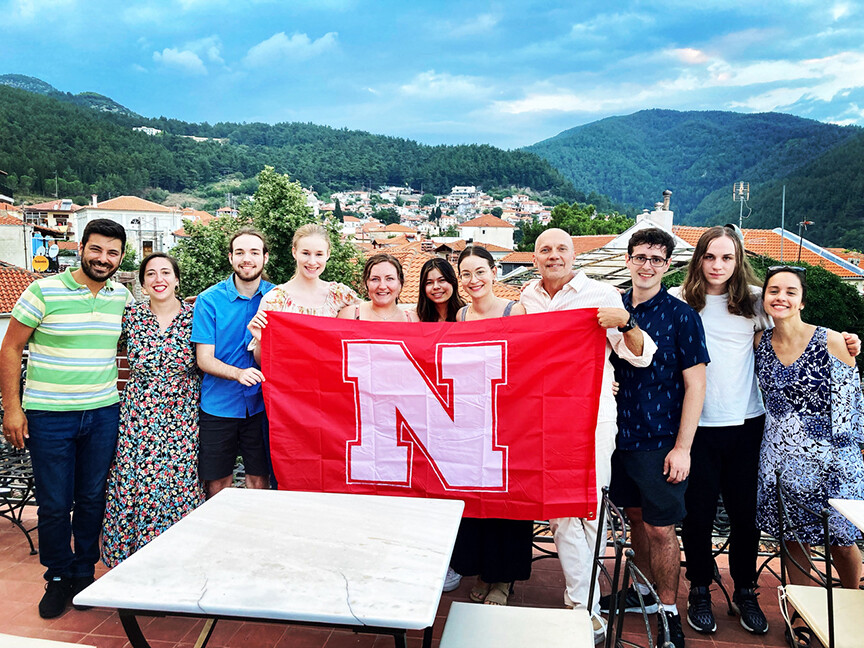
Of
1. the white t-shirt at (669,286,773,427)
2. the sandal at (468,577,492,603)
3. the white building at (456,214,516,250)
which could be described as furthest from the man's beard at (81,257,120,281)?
the white building at (456,214,516,250)

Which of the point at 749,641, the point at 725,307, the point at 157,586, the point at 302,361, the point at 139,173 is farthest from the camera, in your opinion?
the point at 139,173

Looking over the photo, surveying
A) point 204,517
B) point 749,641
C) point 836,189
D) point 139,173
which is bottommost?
point 749,641

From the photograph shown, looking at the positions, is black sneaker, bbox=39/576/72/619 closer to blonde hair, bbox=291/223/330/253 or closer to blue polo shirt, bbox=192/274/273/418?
blue polo shirt, bbox=192/274/273/418

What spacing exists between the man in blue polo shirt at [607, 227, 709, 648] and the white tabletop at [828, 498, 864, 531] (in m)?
0.64

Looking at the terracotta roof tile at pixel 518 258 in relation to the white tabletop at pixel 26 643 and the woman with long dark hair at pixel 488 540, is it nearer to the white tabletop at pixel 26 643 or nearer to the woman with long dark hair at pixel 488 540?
the woman with long dark hair at pixel 488 540

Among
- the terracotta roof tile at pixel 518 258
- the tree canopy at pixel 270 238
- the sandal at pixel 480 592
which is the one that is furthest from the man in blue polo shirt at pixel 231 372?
the terracotta roof tile at pixel 518 258

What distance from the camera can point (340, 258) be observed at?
24578 millimetres

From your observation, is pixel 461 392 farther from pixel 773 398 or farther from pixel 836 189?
pixel 836 189

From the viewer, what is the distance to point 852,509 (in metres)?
2.58

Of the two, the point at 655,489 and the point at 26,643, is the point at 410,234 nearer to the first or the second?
the point at 655,489

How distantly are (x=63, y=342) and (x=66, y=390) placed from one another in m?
0.26

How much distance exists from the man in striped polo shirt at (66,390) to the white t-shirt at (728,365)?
127 inches

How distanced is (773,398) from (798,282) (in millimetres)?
608

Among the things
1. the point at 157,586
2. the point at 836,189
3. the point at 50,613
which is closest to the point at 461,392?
the point at 157,586
